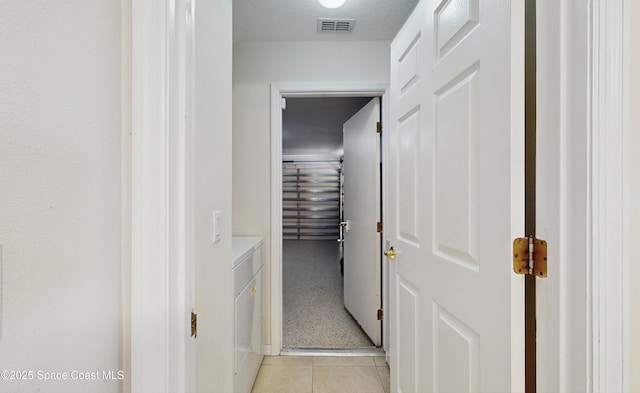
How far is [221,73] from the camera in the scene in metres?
1.09

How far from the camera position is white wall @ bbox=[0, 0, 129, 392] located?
38 cm

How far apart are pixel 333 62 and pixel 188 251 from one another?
73.7 inches

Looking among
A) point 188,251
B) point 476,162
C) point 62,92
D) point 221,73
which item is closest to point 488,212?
point 476,162

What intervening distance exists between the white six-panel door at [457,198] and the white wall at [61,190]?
0.90 metres

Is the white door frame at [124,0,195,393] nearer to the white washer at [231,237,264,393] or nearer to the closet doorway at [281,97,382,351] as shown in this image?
the white washer at [231,237,264,393]

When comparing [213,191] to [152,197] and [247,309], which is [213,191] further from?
[247,309]

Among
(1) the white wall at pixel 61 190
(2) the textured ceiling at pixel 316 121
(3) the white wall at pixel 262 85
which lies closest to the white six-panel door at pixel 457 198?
(3) the white wall at pixel 262 85

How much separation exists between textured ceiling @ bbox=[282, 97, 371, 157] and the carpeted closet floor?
7.81 ft

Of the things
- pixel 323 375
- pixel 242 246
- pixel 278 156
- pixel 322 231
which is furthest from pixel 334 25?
pixel 322 231

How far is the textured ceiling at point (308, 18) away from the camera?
1.67m

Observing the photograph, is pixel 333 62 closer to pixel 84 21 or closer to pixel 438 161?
pixel 438 161
